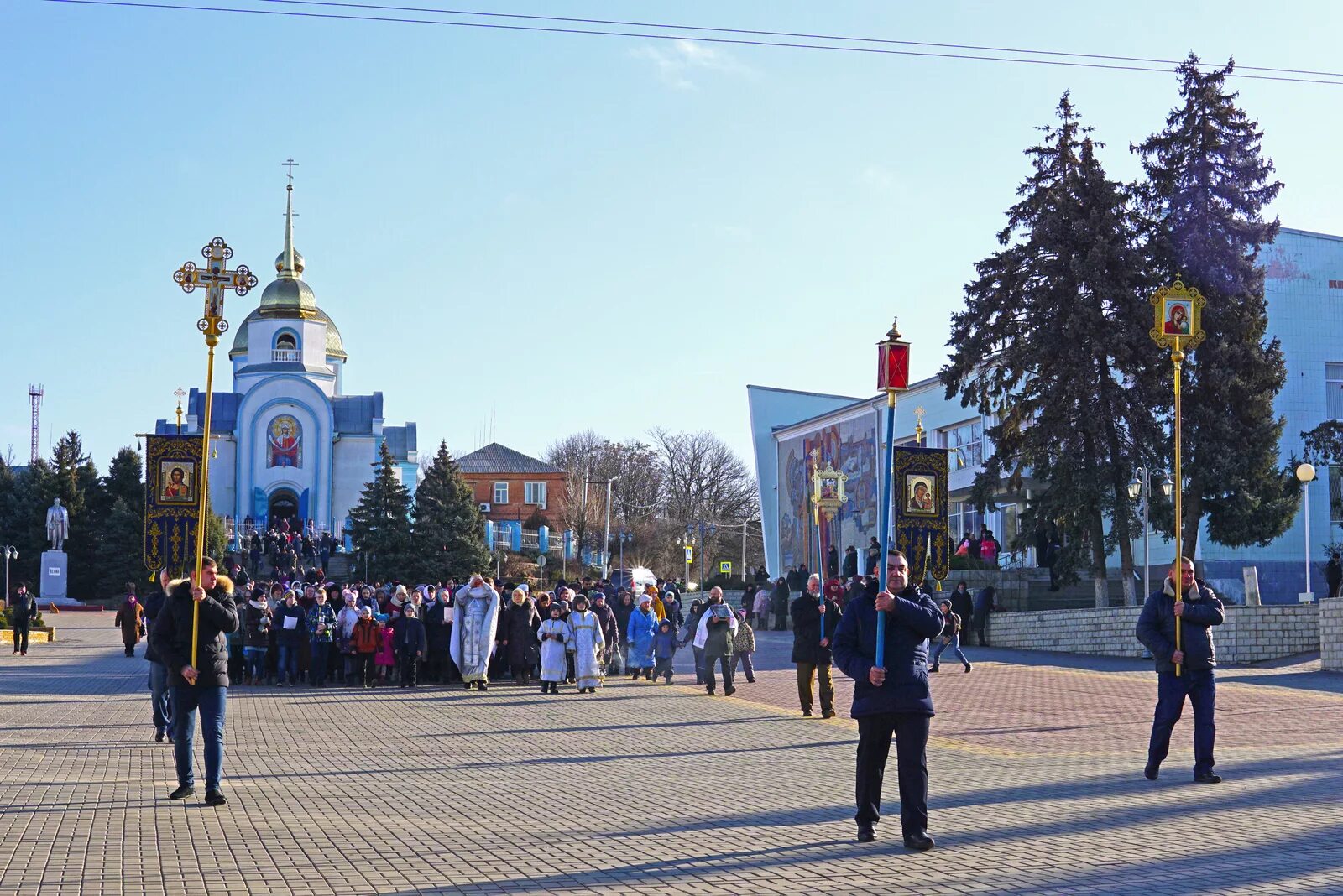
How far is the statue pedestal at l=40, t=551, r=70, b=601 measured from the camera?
202 feet

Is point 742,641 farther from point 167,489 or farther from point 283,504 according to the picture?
point 283,504

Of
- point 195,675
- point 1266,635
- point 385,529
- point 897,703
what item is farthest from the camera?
point 385,529

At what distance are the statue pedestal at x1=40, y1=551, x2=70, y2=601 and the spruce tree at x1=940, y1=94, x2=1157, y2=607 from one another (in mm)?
40720

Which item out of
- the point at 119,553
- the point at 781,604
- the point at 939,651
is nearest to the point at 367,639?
the point at 939,651

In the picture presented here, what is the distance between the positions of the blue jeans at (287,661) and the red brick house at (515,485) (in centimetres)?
8064

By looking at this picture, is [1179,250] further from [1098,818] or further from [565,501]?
[565,501]

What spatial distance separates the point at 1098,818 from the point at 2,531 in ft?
245

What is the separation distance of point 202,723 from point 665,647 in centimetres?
1571

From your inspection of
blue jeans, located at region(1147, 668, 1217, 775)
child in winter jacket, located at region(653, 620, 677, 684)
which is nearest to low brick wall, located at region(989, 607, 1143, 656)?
child in winter jacket, located at region(653, 620, 677, 684)

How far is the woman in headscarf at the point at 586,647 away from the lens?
23406 mm

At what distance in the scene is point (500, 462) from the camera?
11062 centimetres

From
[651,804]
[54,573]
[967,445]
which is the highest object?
[967,445]

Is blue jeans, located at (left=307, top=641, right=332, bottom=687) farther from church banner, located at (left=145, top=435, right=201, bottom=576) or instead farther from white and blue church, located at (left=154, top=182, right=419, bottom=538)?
white and blue church, located at (left=154, top=182, right=419, bottom=538)

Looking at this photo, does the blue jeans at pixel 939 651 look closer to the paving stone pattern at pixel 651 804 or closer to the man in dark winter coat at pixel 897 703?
the paving stone pattern at pixel 651 804
